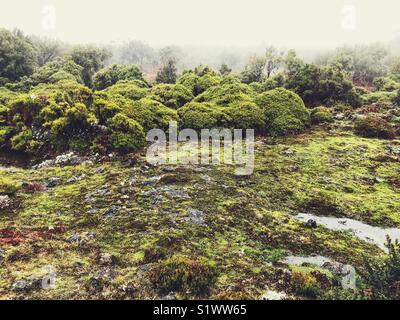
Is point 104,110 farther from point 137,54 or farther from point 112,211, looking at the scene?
point 137,54

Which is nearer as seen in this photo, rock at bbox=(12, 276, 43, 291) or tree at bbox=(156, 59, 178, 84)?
rock at bbox=(12, 276, 43, 291)

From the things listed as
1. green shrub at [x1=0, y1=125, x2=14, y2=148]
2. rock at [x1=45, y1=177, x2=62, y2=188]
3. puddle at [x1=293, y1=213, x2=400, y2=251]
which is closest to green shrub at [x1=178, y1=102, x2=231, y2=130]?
rock at [x1=45, y1=177, x2=62, y2=188]

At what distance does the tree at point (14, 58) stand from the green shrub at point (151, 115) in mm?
19792

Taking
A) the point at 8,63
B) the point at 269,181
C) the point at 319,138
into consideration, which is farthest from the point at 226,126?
the point at 8,63

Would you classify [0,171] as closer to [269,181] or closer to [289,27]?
[269,181]

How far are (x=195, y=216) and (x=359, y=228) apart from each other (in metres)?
5.05

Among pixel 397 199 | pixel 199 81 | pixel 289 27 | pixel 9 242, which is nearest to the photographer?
pixel 9 242

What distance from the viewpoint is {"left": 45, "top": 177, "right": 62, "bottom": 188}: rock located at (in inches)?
574

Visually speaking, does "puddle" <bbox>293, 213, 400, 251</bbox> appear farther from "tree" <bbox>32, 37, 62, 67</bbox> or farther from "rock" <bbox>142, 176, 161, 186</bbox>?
"tree" <bbox>32, 37, 62, 67</bbox>

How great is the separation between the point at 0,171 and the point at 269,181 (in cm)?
1147

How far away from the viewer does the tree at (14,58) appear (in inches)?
1443

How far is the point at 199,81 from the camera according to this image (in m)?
30.0

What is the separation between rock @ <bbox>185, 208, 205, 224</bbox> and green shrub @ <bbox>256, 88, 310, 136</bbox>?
11.3 metres

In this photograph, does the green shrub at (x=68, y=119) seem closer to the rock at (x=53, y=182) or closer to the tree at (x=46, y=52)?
the rock at (x=53, y=182)
